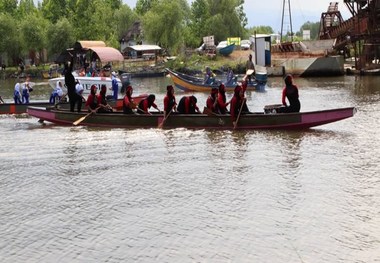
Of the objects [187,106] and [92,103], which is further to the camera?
[92,103]

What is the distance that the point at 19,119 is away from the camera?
86.1 ft

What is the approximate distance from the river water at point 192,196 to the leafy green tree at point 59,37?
2551 inches

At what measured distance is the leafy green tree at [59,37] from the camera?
82.4m

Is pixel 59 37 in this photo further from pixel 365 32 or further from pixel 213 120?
pixel 213 120

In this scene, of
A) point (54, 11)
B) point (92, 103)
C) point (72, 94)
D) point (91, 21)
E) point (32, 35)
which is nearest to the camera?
point (92, 103)

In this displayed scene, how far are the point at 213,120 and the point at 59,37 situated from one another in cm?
6613

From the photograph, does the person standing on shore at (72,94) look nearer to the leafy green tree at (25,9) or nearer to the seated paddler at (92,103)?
the seated paddler at (92,103)

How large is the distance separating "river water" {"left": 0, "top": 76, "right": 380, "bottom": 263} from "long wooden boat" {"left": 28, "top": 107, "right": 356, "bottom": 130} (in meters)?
0.43

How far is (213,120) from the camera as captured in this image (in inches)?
790

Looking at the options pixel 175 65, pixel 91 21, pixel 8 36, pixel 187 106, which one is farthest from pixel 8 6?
pixel 187 106

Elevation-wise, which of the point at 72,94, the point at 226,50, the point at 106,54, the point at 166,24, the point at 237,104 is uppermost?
the point at 166,24

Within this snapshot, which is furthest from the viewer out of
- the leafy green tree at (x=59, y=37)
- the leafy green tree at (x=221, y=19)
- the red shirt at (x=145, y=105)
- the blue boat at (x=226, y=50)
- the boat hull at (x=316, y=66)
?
the leafy green tree at (x=221, y=19)

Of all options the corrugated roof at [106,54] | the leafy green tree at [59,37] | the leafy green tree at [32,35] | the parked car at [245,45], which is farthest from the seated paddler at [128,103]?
the parked car at [245,45]

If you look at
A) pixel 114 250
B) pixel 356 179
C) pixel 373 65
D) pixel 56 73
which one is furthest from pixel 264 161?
pixel 56 73
